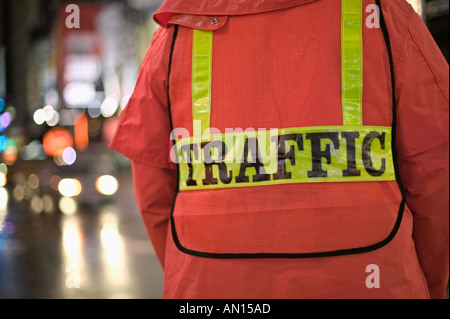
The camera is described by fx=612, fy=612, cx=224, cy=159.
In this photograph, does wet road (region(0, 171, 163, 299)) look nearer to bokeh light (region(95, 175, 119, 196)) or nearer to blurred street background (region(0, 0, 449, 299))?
blurred street background (region(0, 0, 449, 299))

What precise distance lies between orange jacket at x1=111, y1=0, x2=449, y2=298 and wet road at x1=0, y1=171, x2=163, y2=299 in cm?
459

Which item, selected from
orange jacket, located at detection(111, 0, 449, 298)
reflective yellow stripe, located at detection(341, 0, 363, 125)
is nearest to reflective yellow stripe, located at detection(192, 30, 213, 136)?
orange jacket, located at detection(111, 0, 449, 298)

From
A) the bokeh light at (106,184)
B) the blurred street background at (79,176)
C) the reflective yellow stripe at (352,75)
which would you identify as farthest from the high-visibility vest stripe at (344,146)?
the bokeh light at (106,184)

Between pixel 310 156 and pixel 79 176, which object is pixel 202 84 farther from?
pixel 79 176

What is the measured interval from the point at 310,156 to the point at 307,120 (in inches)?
4.6

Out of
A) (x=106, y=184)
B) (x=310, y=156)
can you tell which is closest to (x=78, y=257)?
(x=106, y=184)

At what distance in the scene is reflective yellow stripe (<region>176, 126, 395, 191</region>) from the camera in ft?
6.39

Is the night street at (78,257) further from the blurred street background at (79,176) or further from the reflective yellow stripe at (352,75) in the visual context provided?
the reflective yellow stripe at (352,75)

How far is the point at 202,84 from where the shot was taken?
81.7 inches

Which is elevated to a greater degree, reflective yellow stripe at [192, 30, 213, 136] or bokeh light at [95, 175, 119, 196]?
reflective yellow stripe at [192, 30, 213, 136]
